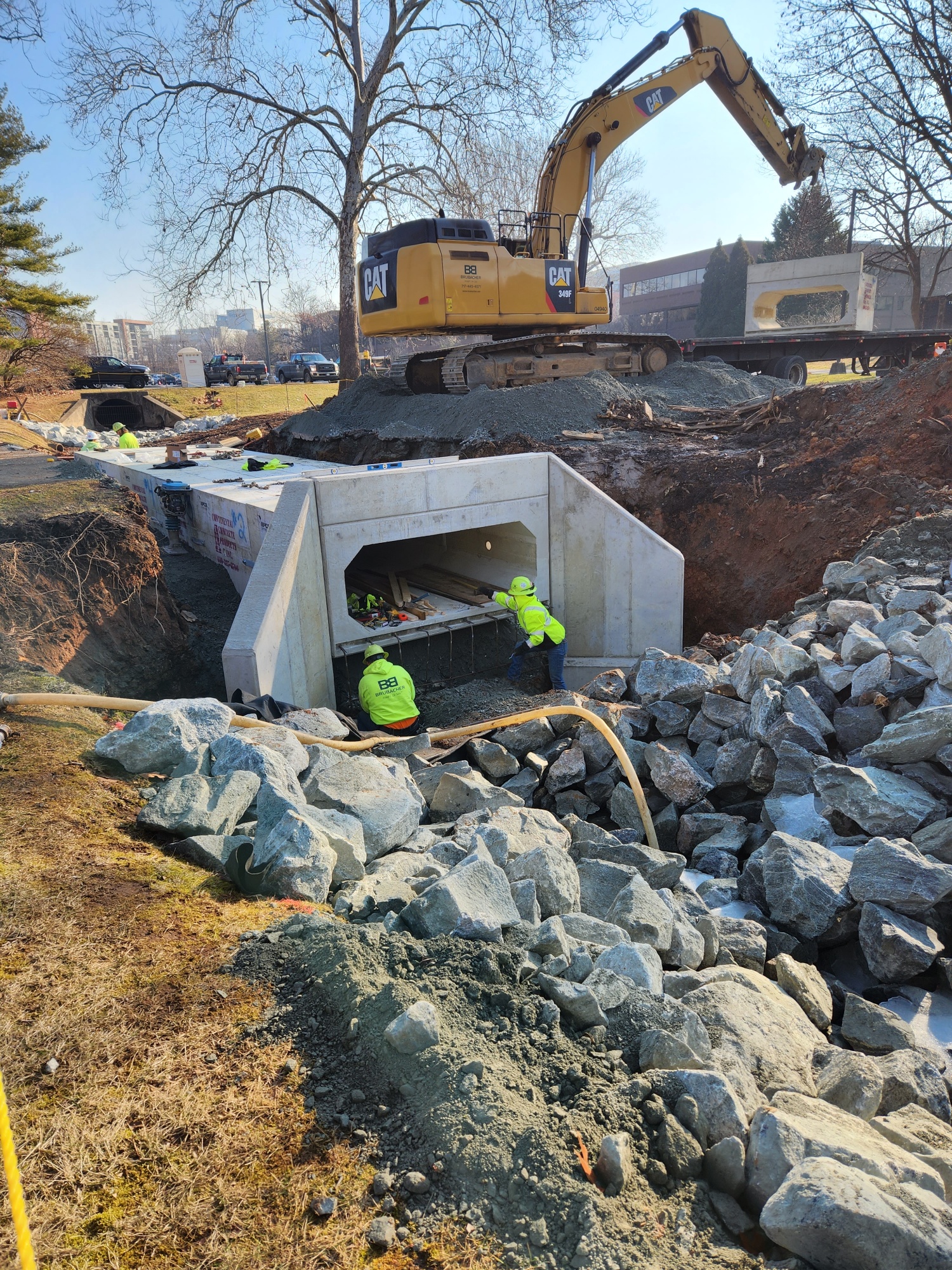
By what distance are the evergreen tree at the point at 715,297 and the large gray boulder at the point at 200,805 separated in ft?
168

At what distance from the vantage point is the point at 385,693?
7.33 m

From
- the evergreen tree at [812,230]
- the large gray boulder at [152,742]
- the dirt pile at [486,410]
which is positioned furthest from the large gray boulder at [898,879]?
the evergreen tree at [812,230]

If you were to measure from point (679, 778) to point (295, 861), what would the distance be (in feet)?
11.0

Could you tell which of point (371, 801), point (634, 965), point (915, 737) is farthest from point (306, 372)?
point (634, 965)

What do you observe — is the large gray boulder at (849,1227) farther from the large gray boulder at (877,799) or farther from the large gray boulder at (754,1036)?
the large gray boulder at (877,799)

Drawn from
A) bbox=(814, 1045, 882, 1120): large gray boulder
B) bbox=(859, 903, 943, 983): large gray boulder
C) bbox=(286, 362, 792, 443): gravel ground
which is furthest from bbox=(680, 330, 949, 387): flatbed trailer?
bbox=(814, 1045, 882, 1120): large gray boulder

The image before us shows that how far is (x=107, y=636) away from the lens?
752cm

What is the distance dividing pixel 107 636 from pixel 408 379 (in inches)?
430

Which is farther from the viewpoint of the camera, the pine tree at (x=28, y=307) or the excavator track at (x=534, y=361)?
the pine tree at (x=28, y=307)

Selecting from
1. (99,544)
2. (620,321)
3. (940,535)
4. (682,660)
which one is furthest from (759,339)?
(620,321)

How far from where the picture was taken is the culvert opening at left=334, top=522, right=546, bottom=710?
9445 mm

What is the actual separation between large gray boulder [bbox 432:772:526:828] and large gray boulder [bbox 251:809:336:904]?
1.90 m

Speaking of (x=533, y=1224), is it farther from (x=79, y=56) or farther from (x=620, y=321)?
(x=620, y=321)

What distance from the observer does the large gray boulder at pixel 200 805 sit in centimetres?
352
